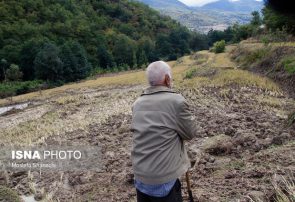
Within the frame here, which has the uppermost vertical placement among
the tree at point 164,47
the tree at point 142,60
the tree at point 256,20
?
the tree at point 256,20

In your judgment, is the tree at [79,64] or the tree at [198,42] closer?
the tree at [79,64]

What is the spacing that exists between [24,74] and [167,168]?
62488mm

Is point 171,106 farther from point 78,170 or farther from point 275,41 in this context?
point 275,41

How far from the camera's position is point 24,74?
208 feet

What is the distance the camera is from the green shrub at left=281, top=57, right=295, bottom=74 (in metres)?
20.7

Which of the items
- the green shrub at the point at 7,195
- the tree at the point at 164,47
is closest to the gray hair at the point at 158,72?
the green shrub at the point at 7,195

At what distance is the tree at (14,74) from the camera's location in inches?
2322

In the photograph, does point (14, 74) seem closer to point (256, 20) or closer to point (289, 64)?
point (256, 20)

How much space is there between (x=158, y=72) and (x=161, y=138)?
0.57 meters

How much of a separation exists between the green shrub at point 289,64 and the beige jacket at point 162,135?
58.9 feet

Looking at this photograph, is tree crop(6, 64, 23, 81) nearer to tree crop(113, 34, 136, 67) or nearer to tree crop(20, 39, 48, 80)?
tree crop(20, 39, 48, 80)

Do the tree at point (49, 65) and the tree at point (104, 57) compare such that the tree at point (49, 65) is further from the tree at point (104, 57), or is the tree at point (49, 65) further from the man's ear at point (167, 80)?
the man's ear at point (167, 80)

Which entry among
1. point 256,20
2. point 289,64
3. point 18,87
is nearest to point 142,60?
point 256,20

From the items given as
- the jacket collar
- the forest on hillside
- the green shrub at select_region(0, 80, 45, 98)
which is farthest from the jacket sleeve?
the green shrub at select_region(0, 80, 45, 98)
